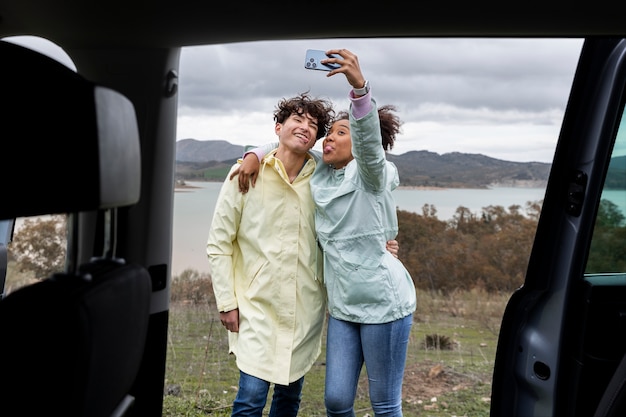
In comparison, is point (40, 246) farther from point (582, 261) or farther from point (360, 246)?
point (582, 261)

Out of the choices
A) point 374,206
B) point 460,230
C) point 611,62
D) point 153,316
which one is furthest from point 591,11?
point 460,230

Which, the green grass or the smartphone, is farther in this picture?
the green grass

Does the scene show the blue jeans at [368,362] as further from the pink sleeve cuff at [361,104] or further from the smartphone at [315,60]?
the smartphone at [315,60]

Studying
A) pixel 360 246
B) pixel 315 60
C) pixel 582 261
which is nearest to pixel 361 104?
pixel 315 60

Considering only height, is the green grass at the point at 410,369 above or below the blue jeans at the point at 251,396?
below

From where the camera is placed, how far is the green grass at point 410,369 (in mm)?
4410

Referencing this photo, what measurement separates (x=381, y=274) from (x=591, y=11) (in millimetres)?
1168

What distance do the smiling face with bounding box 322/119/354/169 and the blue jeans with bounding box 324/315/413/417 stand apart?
0.57 meters

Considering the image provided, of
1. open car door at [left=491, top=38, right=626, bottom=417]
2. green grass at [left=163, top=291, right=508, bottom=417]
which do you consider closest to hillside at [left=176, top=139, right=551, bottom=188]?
green grass at [left=163, top=291, right=508, bottom=417]

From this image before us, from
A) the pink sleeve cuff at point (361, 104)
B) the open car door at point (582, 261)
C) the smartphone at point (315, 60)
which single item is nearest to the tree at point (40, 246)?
the pink sleeve cuff at point (361, 104)

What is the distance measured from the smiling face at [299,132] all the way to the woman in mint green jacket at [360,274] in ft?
0.21

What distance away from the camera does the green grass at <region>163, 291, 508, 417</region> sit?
4.41 meters

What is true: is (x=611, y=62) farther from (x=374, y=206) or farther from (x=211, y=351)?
(x=211, y=351)

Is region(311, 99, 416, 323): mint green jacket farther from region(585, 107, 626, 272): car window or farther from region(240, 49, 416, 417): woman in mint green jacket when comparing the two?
region(585, 107, 626, 272): car window
